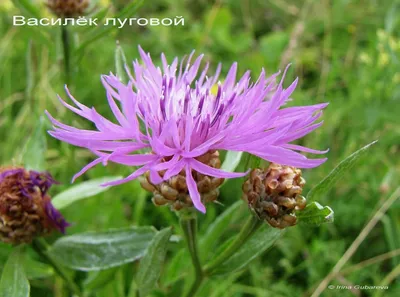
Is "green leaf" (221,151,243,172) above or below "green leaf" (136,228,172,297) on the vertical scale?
above

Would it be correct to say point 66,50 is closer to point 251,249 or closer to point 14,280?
point 14,280

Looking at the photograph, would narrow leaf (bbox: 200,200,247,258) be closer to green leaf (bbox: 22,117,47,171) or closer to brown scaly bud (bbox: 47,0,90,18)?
green leaf (bbox: 22,117,47,171)

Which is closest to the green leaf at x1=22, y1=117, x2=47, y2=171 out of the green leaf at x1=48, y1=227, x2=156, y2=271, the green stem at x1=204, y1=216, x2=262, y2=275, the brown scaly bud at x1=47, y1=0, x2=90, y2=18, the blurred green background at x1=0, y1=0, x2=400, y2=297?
the blurred green background at x1=0, y1=0, x2=400, y2=297

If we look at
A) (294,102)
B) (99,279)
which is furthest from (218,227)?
(294,102)

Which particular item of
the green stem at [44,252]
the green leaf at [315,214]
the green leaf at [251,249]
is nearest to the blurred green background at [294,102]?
the green stem at [44,252]

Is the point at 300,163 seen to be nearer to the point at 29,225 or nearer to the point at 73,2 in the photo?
the point at 29,225

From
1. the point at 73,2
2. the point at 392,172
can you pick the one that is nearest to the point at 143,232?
the point at 73,2

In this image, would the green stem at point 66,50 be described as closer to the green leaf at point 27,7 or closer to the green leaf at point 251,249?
the green leaf at point 27,7
